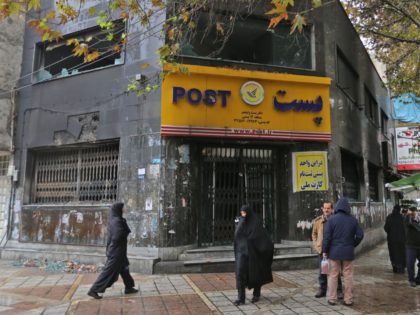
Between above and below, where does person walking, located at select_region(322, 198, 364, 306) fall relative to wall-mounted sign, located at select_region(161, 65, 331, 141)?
below

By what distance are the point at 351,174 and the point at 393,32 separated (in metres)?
4.66

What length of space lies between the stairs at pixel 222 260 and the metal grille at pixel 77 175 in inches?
93.9

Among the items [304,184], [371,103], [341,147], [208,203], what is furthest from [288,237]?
[371,103]

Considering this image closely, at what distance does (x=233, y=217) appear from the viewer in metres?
9.76

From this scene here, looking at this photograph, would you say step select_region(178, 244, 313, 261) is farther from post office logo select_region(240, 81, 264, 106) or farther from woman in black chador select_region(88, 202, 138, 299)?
post office logo select_region(240, 81, 264, 106)

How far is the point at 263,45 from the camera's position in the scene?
35.6 ft

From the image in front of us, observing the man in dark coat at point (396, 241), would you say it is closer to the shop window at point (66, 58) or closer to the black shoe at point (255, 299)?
the black shoe at point (255, 299)

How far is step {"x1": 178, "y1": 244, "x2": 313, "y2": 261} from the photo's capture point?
28.8 feet

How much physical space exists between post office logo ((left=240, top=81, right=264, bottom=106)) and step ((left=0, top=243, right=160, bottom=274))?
4233mm

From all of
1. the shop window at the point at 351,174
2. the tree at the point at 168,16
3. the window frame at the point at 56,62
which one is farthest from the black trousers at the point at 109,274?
the shop window at the point at 351,174

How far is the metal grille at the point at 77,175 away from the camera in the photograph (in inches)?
392

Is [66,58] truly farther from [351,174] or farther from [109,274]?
[351,174]

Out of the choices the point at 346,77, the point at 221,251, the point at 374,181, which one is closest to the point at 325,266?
the point at 221,251

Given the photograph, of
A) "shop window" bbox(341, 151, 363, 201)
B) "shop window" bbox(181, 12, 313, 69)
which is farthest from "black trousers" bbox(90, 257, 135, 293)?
"shop window" bbox(341, 151, 363, 201)
